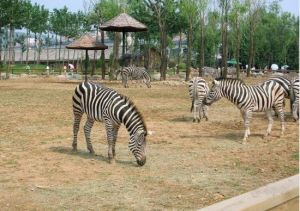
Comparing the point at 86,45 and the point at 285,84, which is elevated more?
the point at 86,45

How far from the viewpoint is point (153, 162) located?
7891mm

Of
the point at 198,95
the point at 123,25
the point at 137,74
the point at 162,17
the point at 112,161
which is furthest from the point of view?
the point at 162,17

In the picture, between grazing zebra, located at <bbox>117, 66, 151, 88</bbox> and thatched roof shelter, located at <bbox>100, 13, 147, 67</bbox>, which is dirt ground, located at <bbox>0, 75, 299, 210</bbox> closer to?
grazing zebra, located at <bbox>117, 66, 151, 88</bbox>

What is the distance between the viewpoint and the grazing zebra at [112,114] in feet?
24.6

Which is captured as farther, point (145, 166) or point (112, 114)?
point (112, 114)

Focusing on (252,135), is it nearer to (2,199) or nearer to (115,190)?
(115,190)

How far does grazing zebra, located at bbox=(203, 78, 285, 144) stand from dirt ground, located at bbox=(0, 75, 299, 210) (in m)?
0.61

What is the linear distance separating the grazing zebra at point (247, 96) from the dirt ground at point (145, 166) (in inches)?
24.0

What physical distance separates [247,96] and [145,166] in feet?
11.0

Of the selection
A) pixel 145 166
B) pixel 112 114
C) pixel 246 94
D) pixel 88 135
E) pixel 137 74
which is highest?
pixel 137 74

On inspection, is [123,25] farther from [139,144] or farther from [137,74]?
[139,144]

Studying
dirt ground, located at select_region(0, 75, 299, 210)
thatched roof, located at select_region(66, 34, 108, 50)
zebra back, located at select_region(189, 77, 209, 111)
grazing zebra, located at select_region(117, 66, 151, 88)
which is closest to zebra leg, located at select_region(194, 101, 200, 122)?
zebra back, located at select_region(189, 77, 209, 111)

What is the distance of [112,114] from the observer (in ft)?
25.5

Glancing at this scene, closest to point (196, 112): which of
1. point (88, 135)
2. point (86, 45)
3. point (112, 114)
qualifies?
point (88, 135)
